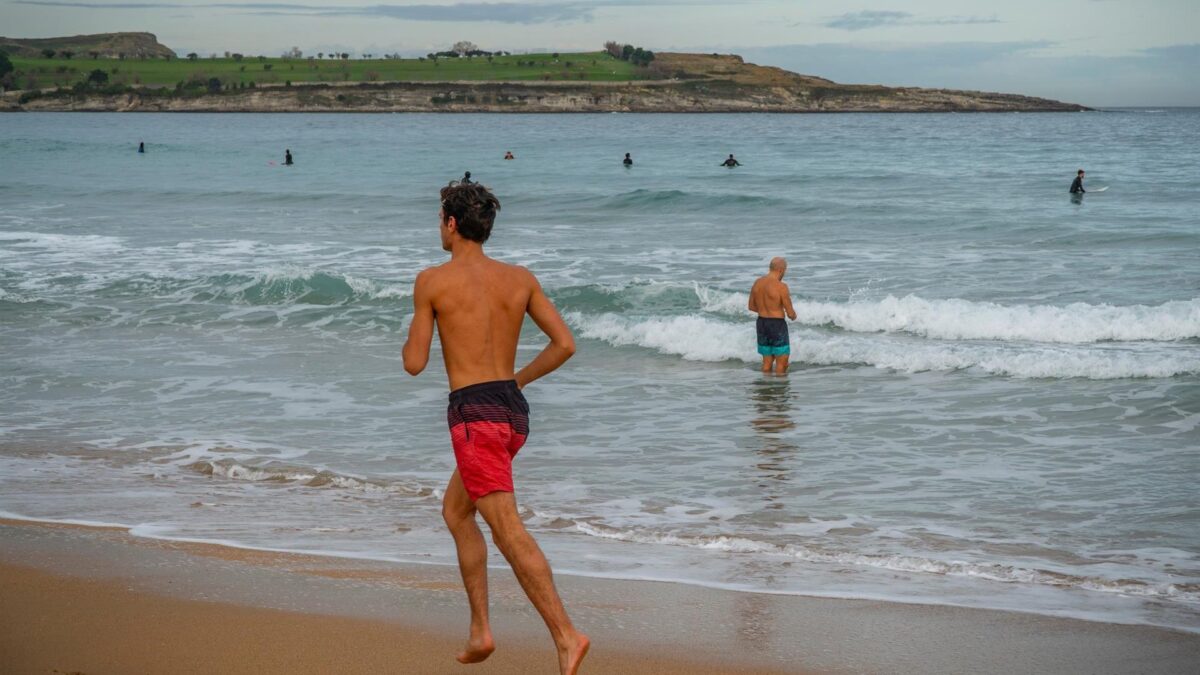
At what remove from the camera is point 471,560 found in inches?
178

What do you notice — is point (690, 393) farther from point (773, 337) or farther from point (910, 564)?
point (910, 564)

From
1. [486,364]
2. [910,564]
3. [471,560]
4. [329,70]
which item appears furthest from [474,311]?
[329,70]

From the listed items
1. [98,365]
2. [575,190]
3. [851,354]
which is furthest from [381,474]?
[575,190]

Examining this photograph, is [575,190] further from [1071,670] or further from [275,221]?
[1071,670]

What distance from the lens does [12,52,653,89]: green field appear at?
6225 inches

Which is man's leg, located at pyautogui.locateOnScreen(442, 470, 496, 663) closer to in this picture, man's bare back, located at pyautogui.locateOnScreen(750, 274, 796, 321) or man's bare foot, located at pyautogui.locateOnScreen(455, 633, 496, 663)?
man's bare foot, located at pyautogui.locateOnScreen(455, 633, 496, 663)

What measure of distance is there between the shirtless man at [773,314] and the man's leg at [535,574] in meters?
9.44

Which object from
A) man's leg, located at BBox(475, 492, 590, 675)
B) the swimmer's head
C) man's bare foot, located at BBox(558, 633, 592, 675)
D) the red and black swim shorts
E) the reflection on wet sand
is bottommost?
the reflection on wet sand

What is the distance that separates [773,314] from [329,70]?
168 meters

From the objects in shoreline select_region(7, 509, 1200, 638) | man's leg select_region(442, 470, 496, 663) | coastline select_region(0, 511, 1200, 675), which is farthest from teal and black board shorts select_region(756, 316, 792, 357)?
man's leg select_region(442, 470, 496, 663)

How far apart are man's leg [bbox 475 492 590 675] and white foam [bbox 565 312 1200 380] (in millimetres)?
10084

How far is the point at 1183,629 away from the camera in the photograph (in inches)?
217

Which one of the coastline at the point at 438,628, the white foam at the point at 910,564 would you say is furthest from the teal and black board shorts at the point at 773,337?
the coastline at the point at 438,628

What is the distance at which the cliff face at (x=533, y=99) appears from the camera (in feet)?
468
